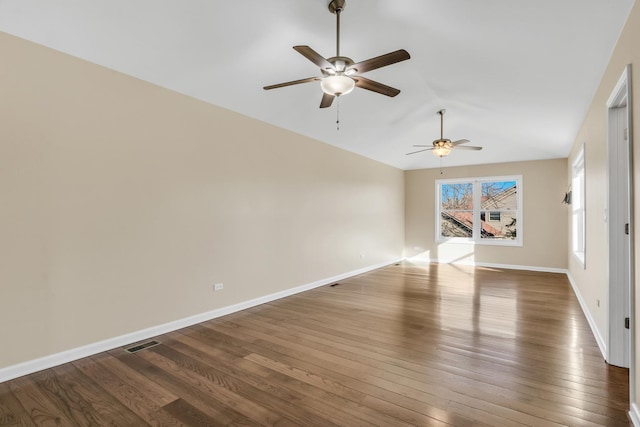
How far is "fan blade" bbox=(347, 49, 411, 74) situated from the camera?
2.35 metres

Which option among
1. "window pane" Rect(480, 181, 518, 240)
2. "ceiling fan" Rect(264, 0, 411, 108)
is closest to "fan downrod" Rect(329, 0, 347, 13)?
"ceiling fan" Rect(264, 0, 411, 108)

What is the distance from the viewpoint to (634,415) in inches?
73.7

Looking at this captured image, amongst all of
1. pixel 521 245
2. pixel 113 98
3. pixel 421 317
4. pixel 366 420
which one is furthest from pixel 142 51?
pixel 521 245

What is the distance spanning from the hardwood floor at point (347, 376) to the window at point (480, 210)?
3.80 metres

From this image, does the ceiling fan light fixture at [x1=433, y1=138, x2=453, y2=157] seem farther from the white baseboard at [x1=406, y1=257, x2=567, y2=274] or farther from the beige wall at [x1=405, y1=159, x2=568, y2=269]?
the white baseboard at [x1=406, y1=257, x2=567, y2=274]

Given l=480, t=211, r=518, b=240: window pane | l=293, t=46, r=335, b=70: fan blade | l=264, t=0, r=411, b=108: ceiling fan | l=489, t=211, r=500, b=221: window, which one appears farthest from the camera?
l=489, t=211, r=500, b=221: window

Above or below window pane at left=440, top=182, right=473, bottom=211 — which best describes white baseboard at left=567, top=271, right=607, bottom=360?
below

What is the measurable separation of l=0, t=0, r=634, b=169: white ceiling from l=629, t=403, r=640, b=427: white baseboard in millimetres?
2558

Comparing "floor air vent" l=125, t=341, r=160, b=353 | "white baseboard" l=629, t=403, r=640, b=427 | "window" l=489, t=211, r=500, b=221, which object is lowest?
A: "floor air vent" l=125, t=341, r=160, b=353

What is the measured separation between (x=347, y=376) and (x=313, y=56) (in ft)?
8.00

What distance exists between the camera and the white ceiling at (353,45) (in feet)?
8.06


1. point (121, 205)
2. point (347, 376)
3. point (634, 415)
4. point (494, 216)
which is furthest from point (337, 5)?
point (494, 216)

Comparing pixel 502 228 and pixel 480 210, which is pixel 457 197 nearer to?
pixel 480 210

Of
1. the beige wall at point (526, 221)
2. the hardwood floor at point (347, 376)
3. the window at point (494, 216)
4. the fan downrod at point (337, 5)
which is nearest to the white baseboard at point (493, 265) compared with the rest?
the beige wall at point (526, 221)
